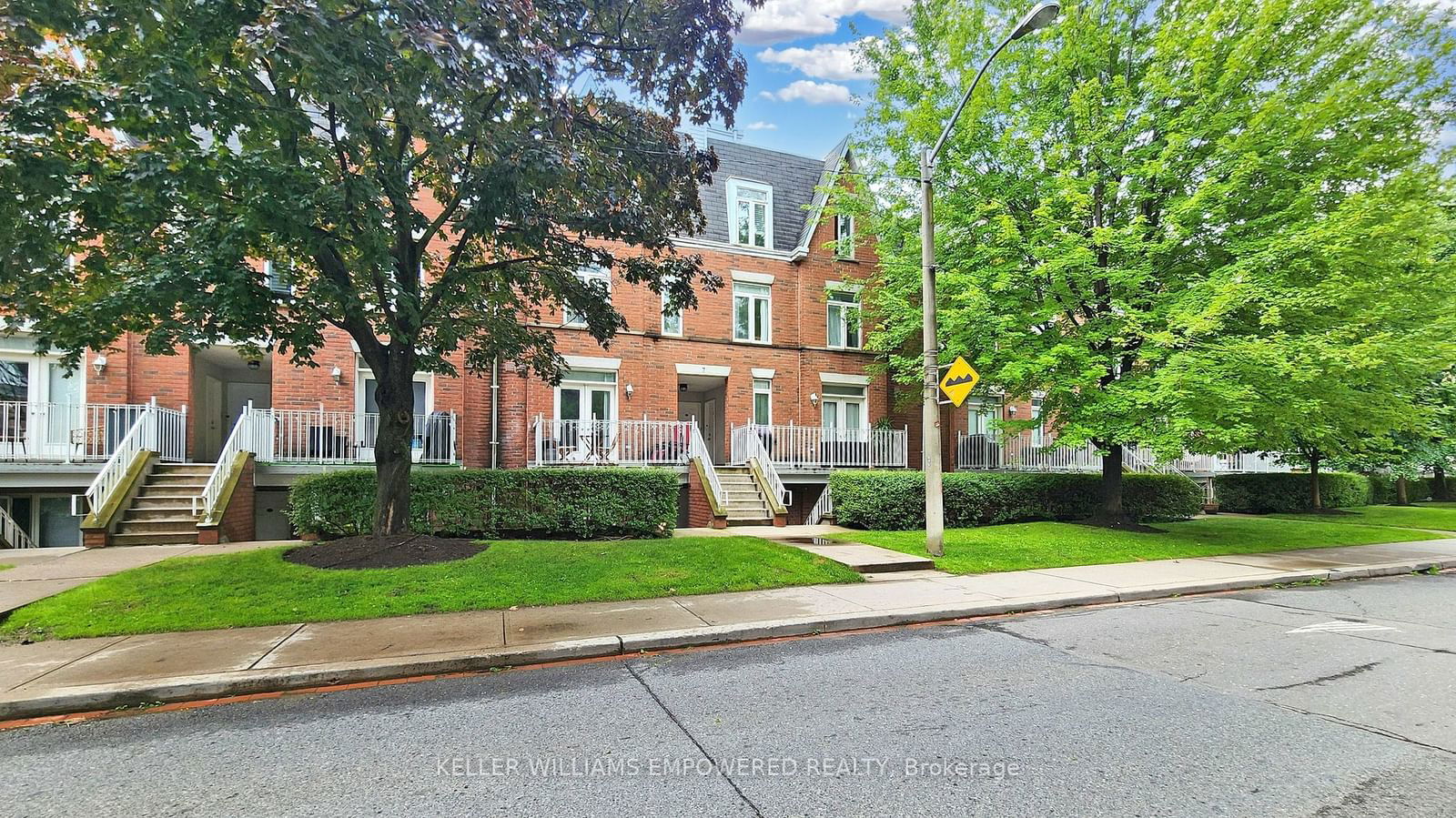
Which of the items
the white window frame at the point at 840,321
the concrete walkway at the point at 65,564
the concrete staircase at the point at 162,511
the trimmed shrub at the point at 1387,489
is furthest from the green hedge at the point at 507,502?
the trimmed shrub at the point at 1387,489

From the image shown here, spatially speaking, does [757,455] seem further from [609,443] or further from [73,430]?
[73,430]

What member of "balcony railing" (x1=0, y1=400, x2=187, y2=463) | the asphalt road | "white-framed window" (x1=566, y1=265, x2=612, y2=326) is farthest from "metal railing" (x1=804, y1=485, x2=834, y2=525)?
"balcony railing" (x1=0, y1=400, x2=187, y2=463)

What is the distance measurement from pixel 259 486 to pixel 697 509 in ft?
30.1

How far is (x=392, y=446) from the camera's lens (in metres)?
9.47

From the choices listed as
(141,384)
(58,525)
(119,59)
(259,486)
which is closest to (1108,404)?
(119,59)

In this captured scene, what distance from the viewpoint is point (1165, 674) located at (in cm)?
530

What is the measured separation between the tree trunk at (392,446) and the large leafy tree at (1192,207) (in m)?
9.84

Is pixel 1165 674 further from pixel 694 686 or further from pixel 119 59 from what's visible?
pixel 119 59

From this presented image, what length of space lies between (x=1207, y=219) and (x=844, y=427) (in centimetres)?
1021

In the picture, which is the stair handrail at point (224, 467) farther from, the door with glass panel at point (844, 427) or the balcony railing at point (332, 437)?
the door with glass panel at point (844, 427)

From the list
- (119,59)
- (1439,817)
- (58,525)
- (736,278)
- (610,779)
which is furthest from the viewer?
(736,278)

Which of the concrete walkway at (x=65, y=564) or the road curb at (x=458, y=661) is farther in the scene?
the concrete walkway at (x=65, y=564)

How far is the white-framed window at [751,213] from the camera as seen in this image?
63.7 ft

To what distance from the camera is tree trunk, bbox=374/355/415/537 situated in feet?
31.1
